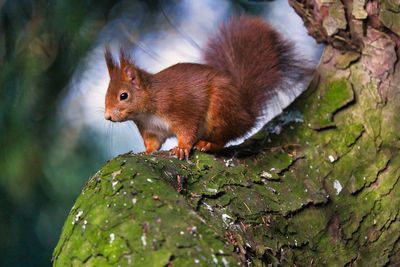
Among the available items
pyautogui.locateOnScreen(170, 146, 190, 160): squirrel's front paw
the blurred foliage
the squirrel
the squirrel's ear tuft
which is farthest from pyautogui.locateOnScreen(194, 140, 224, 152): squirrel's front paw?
the blurred foliage

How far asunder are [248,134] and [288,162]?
0.22 meters

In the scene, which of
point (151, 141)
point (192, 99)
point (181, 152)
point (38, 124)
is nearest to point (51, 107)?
point (38, 124)

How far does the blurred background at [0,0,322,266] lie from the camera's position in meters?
2.26

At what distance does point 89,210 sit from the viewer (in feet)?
4.31

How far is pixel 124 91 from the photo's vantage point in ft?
6.12

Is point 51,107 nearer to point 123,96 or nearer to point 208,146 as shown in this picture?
point 123,96

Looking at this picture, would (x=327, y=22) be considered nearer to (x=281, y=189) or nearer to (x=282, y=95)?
(x=282, y=95)

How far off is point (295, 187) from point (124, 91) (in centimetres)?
55

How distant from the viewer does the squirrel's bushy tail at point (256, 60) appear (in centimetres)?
205

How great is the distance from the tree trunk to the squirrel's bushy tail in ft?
0.32

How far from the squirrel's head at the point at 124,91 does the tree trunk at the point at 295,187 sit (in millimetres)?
240

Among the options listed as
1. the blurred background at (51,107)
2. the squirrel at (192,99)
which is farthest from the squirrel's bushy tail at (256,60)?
the blurred background at (51,107)

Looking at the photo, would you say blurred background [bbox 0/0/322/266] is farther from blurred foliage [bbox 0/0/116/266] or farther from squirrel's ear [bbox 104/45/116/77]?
squirrel's ear [bbox 104/45/116/77]

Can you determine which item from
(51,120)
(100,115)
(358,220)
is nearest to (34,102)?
(51,120)
